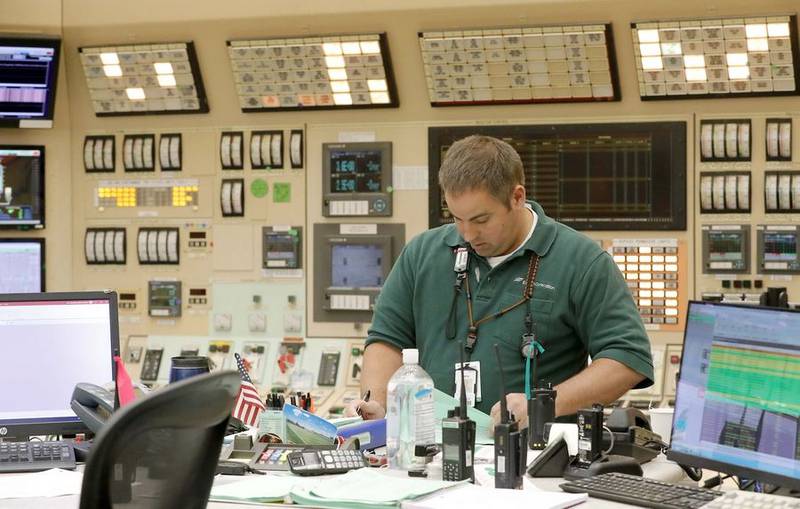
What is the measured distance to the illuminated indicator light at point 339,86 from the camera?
550 centimetres

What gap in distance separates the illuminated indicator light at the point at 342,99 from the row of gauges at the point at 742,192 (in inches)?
67.7

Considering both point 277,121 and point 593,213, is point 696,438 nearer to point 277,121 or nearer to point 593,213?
point 593,213

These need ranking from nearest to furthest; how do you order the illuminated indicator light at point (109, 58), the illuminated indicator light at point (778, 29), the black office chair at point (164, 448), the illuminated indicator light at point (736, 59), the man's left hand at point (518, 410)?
the black office chair at point (164, 448)
the man's left hand at point (518, 410)
the illuminated indicator light at point (778, 29)
the illuminated indicator light at point (736, 59)
the illuminated indicator light at point (109, 58)

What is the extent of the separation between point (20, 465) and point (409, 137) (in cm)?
302

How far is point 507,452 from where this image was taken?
2436 mm

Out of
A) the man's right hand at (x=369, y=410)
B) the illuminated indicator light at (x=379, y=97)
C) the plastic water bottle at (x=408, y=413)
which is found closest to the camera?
the plastic water bottle at (x=408, y=413)

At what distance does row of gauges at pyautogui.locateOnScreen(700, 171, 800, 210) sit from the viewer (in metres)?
5.07

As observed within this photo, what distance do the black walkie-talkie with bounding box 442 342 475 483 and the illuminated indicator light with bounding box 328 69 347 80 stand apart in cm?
317

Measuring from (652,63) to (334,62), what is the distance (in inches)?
59.6

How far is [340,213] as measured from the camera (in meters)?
5.54

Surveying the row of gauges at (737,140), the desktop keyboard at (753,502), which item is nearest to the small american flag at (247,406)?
the desktop keyboard at (753,502)

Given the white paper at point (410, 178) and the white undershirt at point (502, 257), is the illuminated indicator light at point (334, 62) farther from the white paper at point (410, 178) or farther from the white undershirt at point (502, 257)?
the white undershirt at point (502, 257)

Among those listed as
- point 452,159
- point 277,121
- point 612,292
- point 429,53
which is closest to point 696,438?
point 612,292

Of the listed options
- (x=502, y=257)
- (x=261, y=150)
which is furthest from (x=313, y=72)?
(x=502, y=257)
